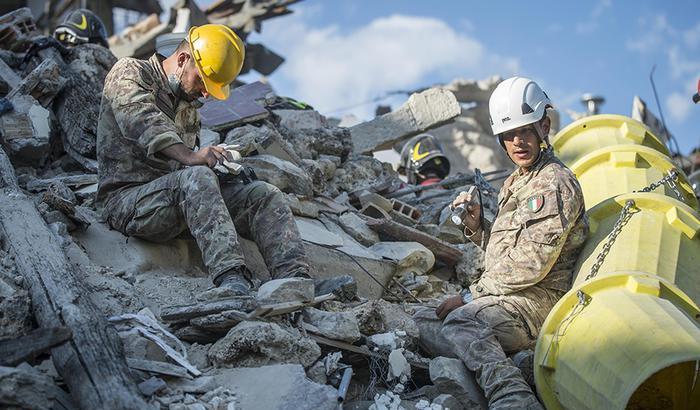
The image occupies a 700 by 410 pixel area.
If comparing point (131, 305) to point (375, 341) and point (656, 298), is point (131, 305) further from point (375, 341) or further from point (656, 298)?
point (656, 298)

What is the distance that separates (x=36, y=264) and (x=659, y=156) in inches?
155

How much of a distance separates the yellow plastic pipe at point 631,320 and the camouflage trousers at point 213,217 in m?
1.58

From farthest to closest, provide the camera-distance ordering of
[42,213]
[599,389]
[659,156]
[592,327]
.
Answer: [659,156], [42,213], [592,327], [599,389]

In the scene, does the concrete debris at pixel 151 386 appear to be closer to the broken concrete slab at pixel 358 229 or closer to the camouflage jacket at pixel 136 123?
the camouflage jacket at pixel 136 123

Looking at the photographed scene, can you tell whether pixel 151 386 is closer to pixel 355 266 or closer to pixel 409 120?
pixel 355 266

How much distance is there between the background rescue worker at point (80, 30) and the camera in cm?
858

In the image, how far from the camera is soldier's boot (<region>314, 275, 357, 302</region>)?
16.9 feet

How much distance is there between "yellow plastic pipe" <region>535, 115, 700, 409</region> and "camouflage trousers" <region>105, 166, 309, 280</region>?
5.17 ft

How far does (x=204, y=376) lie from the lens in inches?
158

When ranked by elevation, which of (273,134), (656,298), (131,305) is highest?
(656,298)

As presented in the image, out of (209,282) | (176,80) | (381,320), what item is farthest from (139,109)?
(381,320)

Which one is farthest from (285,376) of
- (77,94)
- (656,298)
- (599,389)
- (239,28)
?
(239,28)

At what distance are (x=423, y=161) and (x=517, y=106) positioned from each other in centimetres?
442

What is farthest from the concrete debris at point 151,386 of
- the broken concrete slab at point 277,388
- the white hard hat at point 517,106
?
the white hard hat at point 517,106
